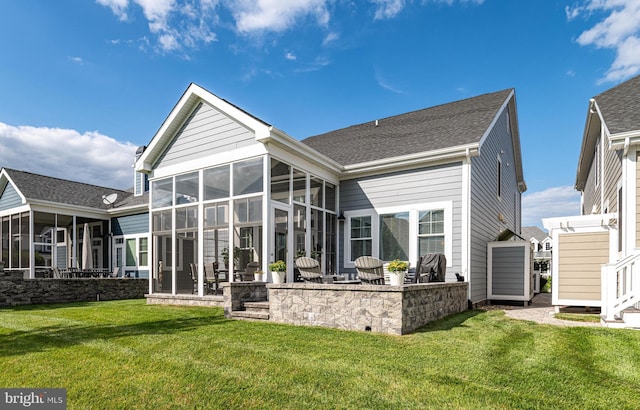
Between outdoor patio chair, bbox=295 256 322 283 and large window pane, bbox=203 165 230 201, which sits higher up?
large window pane, bbox=203 165 230 201

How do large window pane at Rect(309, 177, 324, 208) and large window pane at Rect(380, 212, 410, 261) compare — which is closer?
large window pane at Rect(380, 212, 410, 261)

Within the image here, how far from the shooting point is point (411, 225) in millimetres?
9648

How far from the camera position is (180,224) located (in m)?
10.3

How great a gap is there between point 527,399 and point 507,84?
13610 millimetres

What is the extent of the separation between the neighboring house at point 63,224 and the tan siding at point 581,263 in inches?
574

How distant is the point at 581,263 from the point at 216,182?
8.85 metres

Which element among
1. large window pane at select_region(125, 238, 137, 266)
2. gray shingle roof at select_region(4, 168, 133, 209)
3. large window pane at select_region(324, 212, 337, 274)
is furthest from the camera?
large window pane at select_region(125, 238, 137, 266)

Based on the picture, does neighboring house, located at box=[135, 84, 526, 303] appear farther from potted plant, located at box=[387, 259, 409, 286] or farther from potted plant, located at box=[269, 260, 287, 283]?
potted plant, located at box=[387, 259, 409, 286]

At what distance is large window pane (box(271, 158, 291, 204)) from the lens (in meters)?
8.80

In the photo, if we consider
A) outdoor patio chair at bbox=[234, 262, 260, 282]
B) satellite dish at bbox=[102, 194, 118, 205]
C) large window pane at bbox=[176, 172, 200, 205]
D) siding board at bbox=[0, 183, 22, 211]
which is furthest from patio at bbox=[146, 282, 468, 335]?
siding board at bbox=[0, 183, 22, 211]

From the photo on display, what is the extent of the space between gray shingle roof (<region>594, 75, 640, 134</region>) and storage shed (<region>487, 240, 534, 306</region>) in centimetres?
388

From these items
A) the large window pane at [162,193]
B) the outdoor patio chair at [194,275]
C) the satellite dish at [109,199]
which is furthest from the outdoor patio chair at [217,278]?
the satellite dish at [109,199]

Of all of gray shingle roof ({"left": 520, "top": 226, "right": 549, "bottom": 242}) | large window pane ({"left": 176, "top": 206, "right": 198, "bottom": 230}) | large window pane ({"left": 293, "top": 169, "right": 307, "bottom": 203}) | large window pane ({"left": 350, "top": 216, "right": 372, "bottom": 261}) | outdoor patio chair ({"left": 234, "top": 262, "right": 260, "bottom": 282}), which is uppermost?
large window pane ({"left": 293, "top": 169, "right": 307, "bottom": 203})

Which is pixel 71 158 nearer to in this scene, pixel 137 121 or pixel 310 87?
pixel 137 121
